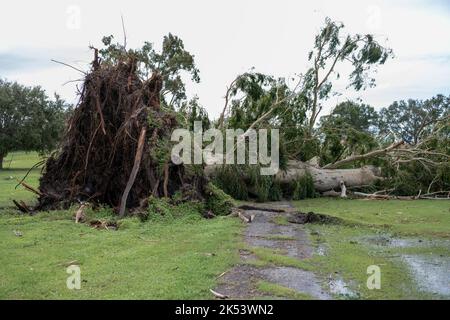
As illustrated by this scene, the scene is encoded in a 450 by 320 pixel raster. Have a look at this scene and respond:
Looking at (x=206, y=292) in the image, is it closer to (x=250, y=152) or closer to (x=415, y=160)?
(x=250, y=152)

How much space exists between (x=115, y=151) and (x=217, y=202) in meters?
2.48

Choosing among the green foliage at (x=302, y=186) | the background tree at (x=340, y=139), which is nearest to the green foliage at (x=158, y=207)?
the green foliage at (x=302, y=186)

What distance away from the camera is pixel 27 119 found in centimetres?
3375

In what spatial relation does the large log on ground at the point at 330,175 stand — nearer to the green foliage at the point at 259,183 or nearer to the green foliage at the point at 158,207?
the green foliage at the point at 259,183

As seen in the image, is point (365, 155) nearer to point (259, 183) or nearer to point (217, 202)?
point (259, 183)

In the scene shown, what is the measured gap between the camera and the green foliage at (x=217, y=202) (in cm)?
1184

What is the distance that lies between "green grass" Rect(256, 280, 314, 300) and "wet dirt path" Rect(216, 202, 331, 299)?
6 centimetres

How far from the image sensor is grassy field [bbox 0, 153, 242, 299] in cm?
556

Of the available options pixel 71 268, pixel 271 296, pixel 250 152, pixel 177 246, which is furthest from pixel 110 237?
pixel 250 152

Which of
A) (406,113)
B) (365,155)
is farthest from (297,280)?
(406,113)

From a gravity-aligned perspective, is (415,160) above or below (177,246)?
above

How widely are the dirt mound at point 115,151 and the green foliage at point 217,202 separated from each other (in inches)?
7.4
